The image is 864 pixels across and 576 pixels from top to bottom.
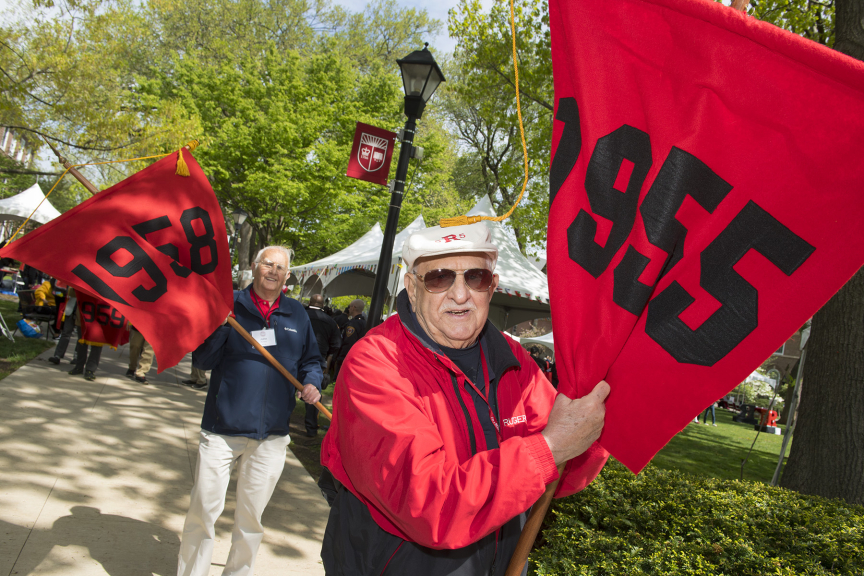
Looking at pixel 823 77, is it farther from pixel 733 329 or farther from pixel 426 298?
pixel 426 298

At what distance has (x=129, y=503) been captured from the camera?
483cm

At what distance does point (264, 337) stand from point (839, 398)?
17.1ft

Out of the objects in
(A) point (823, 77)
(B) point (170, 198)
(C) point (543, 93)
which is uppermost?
(C) point (543, 93)

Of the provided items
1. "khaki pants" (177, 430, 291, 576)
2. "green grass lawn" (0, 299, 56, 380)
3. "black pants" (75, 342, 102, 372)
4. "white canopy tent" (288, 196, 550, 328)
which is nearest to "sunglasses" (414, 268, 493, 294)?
"khaki pants" (177, 430, 291, 576)

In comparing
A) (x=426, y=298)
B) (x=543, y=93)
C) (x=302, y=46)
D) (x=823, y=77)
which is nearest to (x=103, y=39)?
(x=543, y=93)

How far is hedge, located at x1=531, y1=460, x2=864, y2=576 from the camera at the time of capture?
9.76ft

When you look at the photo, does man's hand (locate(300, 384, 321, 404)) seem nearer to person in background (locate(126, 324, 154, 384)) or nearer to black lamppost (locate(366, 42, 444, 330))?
black lamppost (locate(366, 42, 444, 330))

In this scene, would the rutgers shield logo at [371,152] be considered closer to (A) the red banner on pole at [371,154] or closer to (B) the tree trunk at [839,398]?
(A) the red banner on pole at [371,154]

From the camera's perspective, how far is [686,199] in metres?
1.55

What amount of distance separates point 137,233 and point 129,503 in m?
2.47

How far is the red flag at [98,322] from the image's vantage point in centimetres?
901

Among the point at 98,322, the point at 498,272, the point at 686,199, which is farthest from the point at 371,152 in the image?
the point at 686,199

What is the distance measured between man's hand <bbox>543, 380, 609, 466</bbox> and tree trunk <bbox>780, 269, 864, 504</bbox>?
5.21 meters

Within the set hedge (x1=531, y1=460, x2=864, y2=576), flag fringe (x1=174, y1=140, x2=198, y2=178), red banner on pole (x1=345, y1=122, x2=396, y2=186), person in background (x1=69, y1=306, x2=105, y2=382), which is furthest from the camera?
person in background (x1=69, y1=306, x2=105, y2=382)
